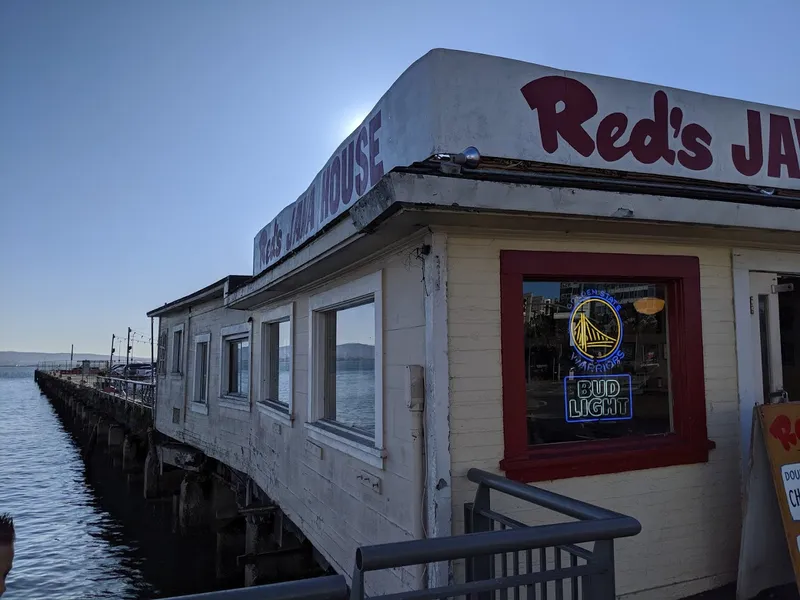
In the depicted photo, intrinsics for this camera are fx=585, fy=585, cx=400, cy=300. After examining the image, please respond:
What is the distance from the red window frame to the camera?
399 centimetres

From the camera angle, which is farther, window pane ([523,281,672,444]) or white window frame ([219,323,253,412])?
white window frame ([219,323,253,412])

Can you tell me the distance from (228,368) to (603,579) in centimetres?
1044

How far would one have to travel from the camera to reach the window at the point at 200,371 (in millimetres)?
13398

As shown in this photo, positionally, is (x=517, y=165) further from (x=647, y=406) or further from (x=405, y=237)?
(x=647, y=406)

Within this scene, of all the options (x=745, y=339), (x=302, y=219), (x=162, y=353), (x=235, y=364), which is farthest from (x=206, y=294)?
(x=745, y=339)

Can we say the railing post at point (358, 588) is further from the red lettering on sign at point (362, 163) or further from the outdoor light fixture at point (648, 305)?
the red lettering on sign at point (362, 163)

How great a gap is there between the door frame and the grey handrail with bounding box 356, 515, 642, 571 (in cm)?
295

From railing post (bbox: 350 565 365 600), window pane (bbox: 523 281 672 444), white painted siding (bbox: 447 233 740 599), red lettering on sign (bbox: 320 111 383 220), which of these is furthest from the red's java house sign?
railing post (bbox: 350 565 365 600)

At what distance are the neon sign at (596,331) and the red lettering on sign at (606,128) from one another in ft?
3.60

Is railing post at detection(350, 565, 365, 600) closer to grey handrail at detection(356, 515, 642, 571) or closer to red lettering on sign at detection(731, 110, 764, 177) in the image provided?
grey handrail at detection(356, 515, 642, 571)

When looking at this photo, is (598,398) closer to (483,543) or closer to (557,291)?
(557,291)

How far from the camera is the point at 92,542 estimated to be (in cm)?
1462

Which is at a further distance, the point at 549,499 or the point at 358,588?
the point at 549,499

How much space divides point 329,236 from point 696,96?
3.25 metres
